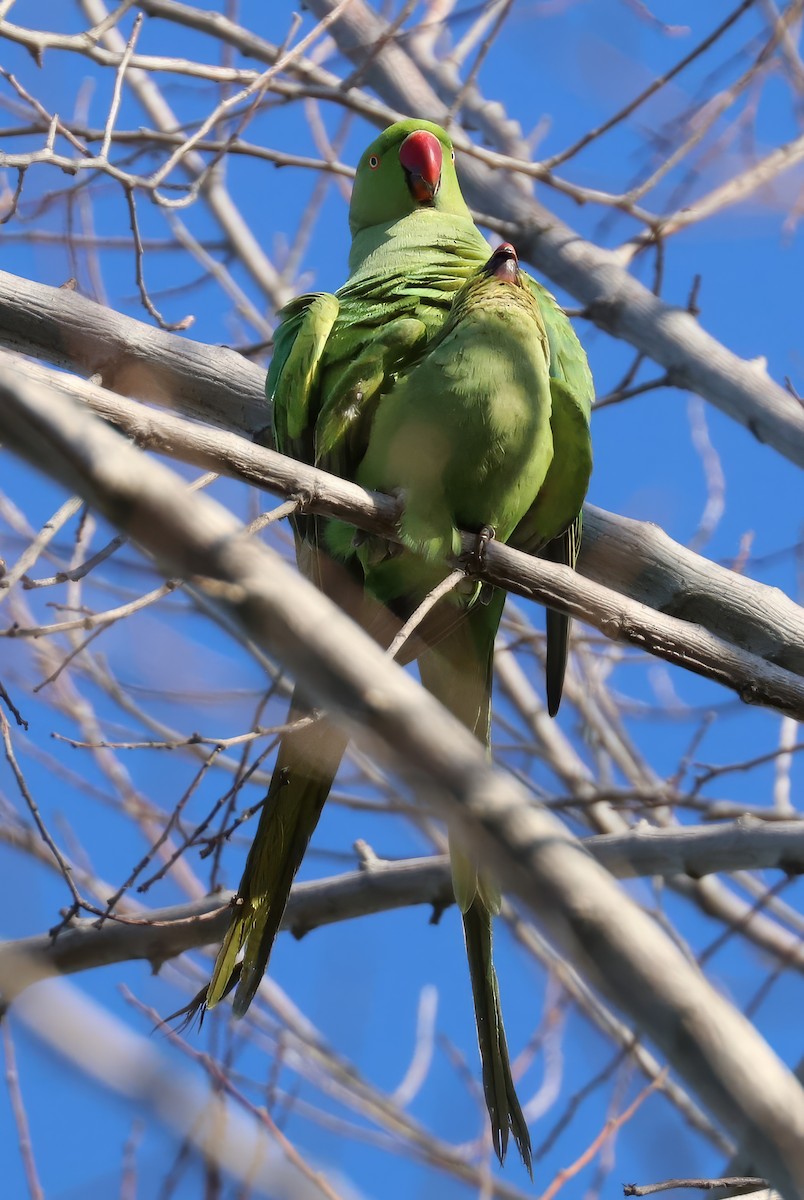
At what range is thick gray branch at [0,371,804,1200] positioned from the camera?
908mm

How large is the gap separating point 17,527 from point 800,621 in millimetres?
3189

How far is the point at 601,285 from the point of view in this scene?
366 centimetres

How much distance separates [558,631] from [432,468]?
0.70m

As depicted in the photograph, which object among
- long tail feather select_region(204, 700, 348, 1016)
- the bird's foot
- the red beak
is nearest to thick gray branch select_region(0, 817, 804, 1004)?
long tail feather select_region(204, 700, 348, 1016)

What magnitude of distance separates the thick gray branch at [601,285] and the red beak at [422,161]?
19 centimetres

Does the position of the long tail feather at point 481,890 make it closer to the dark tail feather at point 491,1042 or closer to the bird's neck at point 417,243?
the dark tail feather at point 491,1042

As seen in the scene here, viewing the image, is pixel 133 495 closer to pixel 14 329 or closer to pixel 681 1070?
pixel 681 1070

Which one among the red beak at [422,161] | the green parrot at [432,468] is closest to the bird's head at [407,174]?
the red beak at [422,161]

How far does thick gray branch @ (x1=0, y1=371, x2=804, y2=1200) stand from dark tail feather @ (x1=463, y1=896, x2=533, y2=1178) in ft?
5.45

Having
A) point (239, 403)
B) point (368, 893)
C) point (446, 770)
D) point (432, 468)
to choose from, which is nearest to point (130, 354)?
point (239, 403)

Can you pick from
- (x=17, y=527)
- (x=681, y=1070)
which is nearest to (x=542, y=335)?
(x=681, y=1070)

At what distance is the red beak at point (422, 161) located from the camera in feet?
12.2

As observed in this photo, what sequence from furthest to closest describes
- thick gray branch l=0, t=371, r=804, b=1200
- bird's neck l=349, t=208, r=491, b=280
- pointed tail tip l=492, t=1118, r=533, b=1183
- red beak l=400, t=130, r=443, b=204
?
red beak l=400, t=130, r=443, b=204
bird's neck l=349, t=208, r=491, b=280
pointed tail tip l=492, t=1118, r=533, b=1183
thick gray branch l=0, t=371, r=804, b=1200

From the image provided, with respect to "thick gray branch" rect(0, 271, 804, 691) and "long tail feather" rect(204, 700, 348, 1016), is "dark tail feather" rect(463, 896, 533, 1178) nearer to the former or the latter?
"long tail feather" rect(204, 700, 348, 1016)
